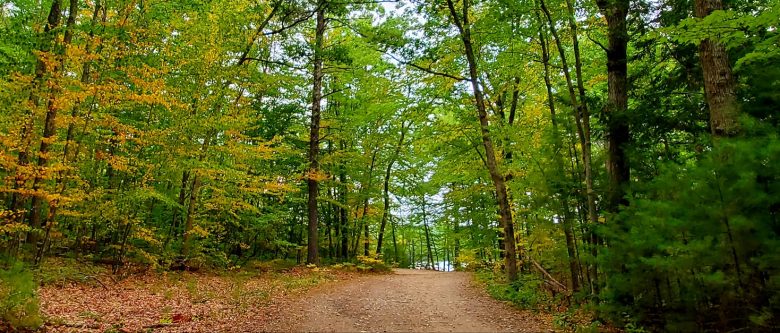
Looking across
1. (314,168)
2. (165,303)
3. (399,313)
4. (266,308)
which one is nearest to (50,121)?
(165,303)

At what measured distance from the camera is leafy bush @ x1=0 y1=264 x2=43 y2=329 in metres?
5.94

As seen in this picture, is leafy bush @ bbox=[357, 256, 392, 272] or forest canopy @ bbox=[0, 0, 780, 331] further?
leafy bush @ bbox=[357, 256, 392, 272]

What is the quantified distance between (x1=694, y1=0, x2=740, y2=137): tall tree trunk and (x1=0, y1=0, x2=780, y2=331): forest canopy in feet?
0.07

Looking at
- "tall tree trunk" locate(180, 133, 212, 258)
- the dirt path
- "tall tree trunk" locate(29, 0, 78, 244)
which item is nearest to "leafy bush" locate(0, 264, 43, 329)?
the dirt path

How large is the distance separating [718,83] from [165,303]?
10381mm

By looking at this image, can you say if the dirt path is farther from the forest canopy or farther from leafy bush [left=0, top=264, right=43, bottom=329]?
leafy bush [left=0, top=264, right=43, bottom=329]

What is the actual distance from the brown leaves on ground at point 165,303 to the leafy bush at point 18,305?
0.27 meters

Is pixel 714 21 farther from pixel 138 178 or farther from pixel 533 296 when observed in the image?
pixel 138 178

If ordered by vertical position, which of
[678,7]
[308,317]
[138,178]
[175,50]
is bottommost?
[308,317]

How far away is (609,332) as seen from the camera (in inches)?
238

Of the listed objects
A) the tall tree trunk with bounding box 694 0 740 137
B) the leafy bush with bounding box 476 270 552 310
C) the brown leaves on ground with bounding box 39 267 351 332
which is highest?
the tall tree trunk with bounding box 694 0 740 137

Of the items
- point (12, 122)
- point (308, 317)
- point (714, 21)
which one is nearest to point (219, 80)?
point (12, 122)

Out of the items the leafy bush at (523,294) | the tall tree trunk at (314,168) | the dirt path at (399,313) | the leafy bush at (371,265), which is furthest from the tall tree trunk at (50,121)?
the leafy bush at (371,265)

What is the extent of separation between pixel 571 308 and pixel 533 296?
1511 millimetres
